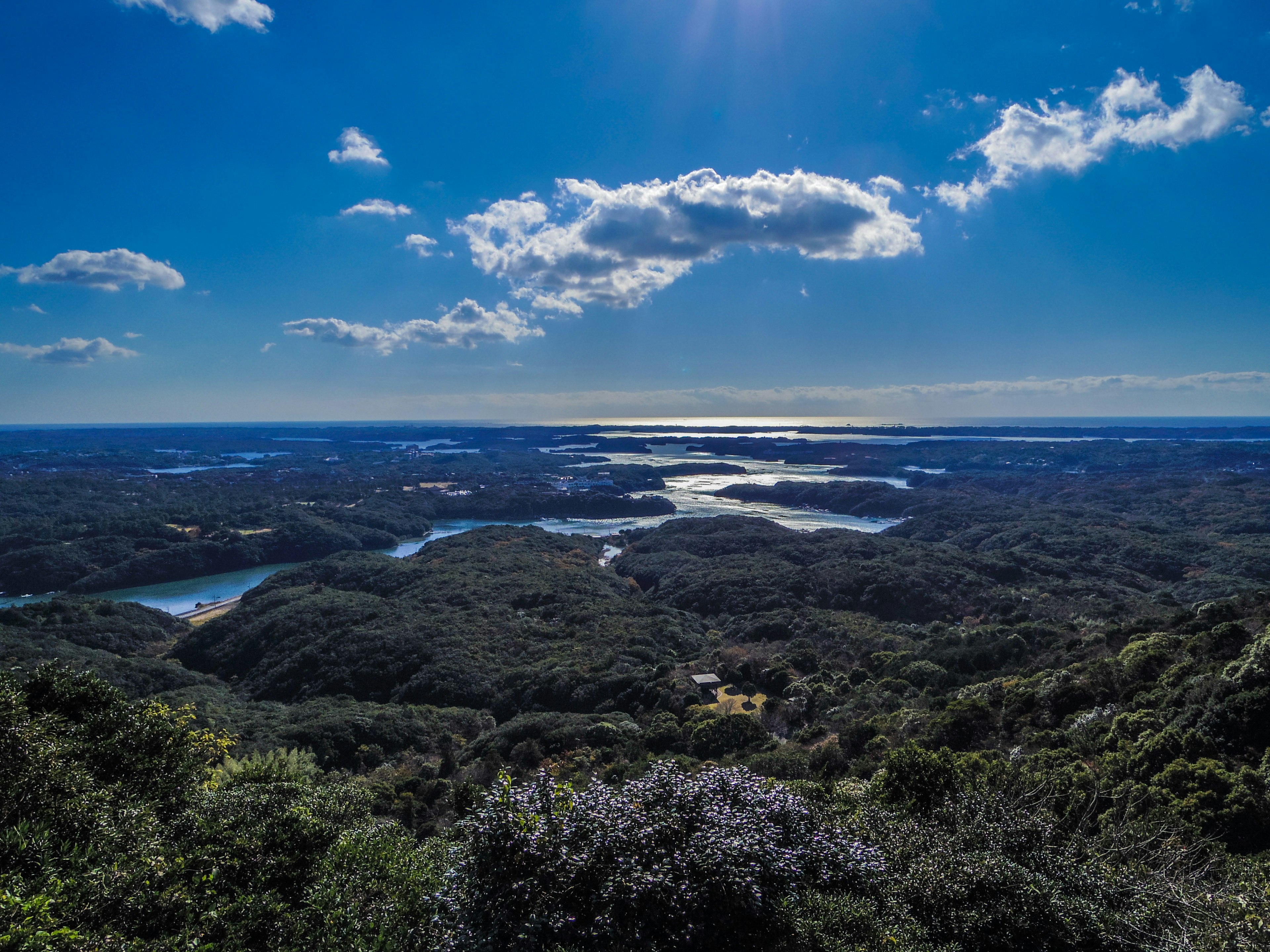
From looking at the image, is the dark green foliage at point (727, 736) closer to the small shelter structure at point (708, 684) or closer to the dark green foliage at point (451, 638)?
the small shelter structure at point (708, 684)

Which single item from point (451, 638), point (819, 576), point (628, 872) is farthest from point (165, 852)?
point (819, 576)

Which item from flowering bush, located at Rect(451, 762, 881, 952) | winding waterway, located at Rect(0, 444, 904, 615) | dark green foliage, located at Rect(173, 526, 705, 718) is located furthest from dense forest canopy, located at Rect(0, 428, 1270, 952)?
winding waterway, located at Rect(0, 444, 904, 615)

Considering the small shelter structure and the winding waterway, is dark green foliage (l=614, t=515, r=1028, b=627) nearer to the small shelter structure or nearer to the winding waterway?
the small shelter structure

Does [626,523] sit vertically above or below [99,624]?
below

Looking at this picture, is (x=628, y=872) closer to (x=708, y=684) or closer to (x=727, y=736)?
(x=727, y=736)

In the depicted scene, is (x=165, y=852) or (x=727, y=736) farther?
(x=727, y=736)

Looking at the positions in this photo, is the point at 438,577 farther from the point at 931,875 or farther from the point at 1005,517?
the point at 1005,517
